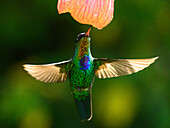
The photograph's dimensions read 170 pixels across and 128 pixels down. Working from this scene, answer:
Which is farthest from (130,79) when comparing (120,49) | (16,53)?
(16,53)

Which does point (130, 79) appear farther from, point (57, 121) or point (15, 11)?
point (15, 11)

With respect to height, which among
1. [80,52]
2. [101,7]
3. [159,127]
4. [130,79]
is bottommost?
[159,127]

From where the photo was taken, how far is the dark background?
12.0 feet

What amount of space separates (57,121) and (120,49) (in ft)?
3.31

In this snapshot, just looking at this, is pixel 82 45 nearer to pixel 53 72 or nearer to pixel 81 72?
pixel 81 72

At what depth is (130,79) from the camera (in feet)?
12.1

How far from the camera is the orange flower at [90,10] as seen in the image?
1.59m

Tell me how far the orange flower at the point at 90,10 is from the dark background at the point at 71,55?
2.08 m

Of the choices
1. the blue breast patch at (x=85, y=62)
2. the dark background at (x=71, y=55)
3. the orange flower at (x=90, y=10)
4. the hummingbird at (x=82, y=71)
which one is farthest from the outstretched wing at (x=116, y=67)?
the dark background at (x=71, y=55)

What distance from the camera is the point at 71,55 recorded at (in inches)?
149

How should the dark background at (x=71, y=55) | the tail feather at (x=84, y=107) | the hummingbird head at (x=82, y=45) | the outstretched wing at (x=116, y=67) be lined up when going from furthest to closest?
the dark background at (x=71, y=55) → the tail feather at (x=84, y=107) → the outstretched wing at (x=116, y=67) → the hummingbird head at (x=82, y=45)

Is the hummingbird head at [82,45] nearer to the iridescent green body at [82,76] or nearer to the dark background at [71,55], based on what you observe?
the iridescent green body at [82,76]

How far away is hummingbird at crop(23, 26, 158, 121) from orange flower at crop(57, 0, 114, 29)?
44cm

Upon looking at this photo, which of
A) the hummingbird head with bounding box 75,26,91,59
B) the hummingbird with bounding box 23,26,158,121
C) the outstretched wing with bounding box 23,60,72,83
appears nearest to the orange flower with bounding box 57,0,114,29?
the hummingbird head with bounding box 75,26,91,59
